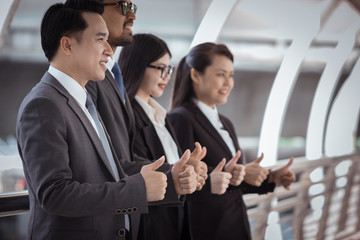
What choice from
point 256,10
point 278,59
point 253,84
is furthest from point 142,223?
point 253,84

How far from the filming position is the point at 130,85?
7.61ft


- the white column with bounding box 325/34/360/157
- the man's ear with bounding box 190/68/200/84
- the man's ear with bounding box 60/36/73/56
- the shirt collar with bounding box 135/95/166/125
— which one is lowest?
the white column with bounding box 325/34/360/157

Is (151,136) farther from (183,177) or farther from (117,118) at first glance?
(183,177)

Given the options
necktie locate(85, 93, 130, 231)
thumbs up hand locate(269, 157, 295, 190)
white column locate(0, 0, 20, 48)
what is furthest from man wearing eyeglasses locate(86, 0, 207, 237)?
thumbs up hand locate(269, 157, 295, 190)

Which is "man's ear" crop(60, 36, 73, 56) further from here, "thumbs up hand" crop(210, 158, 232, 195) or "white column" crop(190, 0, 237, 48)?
"white column" crop(190, 0, 237, 48)

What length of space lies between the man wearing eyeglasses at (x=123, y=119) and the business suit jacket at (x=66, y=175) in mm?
248

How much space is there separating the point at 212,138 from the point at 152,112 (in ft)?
1.59

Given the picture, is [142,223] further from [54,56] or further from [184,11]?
[184,11]

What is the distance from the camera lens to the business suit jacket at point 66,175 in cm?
143

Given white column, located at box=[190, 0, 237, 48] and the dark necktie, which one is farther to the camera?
white column, located at box=[190, 0, 237, 48]

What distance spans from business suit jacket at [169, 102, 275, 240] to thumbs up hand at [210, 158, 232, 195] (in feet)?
0.20

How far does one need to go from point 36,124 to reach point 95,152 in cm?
23

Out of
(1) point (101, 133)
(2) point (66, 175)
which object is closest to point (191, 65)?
(1) point (101, 133)

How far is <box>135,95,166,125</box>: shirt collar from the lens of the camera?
229 cm
